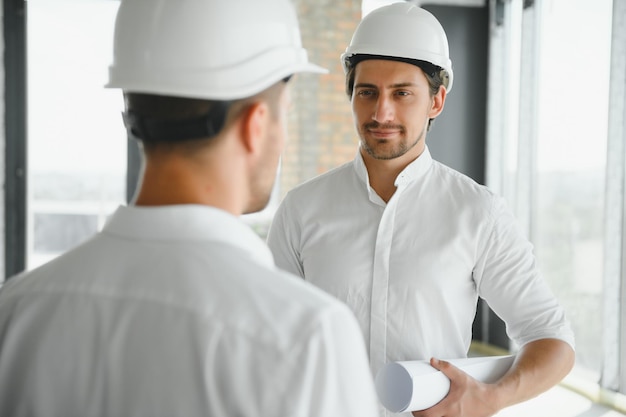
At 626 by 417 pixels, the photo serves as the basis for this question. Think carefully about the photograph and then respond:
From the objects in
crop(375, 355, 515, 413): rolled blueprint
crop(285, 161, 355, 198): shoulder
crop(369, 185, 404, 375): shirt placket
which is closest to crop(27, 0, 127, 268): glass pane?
crop(285, 161, 355, 198): shoulder

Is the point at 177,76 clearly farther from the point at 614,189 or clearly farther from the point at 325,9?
the point at 325,9

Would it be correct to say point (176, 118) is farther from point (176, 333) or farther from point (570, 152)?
point (570, 152)

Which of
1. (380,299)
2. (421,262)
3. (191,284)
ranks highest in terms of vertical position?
(191,284)

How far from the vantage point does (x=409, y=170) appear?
200 cm

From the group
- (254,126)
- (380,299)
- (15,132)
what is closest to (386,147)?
(380,299)

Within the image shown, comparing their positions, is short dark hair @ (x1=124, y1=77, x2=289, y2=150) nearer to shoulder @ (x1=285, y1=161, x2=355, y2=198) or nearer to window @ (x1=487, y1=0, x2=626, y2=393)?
shoulder @ (x1=285, y1=161, x2=355, y2=198)

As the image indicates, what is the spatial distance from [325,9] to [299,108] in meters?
0.84

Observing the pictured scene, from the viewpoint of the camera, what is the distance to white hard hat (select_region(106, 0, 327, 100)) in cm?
90

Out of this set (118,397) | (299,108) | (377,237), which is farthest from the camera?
(299,108)

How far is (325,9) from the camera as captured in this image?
5387 mm

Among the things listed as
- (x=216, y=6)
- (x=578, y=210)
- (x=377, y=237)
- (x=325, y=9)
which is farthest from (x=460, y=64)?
(x=216, y=6)

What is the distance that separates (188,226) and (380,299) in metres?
1.11

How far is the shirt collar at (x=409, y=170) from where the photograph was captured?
1.99 m

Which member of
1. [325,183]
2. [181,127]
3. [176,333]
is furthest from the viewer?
[325,183]
